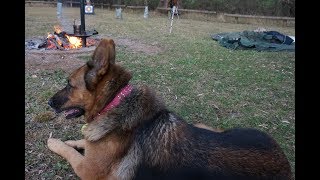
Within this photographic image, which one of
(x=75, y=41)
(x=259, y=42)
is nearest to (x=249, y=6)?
(x=259, y=42)

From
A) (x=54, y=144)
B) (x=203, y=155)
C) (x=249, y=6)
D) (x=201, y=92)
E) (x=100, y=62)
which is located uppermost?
(x=249, y=6)

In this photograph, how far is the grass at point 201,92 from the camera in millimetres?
4562

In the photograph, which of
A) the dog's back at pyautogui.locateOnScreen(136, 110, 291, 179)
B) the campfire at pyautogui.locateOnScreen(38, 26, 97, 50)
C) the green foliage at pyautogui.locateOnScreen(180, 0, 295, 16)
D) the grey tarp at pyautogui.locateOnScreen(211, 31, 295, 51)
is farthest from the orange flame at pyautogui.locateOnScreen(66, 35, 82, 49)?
the green foliage at pyautogui.locateOnScreen(180, 0, 295, 16)

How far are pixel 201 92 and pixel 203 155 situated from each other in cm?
401

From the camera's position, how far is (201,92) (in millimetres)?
6742

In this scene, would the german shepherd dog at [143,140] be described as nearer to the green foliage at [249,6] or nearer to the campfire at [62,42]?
the campfire at [62,42]

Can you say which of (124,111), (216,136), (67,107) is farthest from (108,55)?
(216,136)

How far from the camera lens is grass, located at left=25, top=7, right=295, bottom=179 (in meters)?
4.56

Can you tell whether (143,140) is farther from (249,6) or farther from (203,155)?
(249,6)

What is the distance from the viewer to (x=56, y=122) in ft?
16.2

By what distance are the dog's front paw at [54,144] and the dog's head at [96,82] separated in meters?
0.82

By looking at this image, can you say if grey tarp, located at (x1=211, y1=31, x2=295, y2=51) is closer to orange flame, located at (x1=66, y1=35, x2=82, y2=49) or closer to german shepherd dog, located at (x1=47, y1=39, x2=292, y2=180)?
orange flame, located at (x1=66, y1=35, x2=82, y2=49)

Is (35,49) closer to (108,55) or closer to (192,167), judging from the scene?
Result: (108,55)

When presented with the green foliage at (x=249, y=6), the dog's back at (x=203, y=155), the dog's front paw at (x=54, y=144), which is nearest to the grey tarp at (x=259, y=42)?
the dog's front paw at (x=54, y=144)
